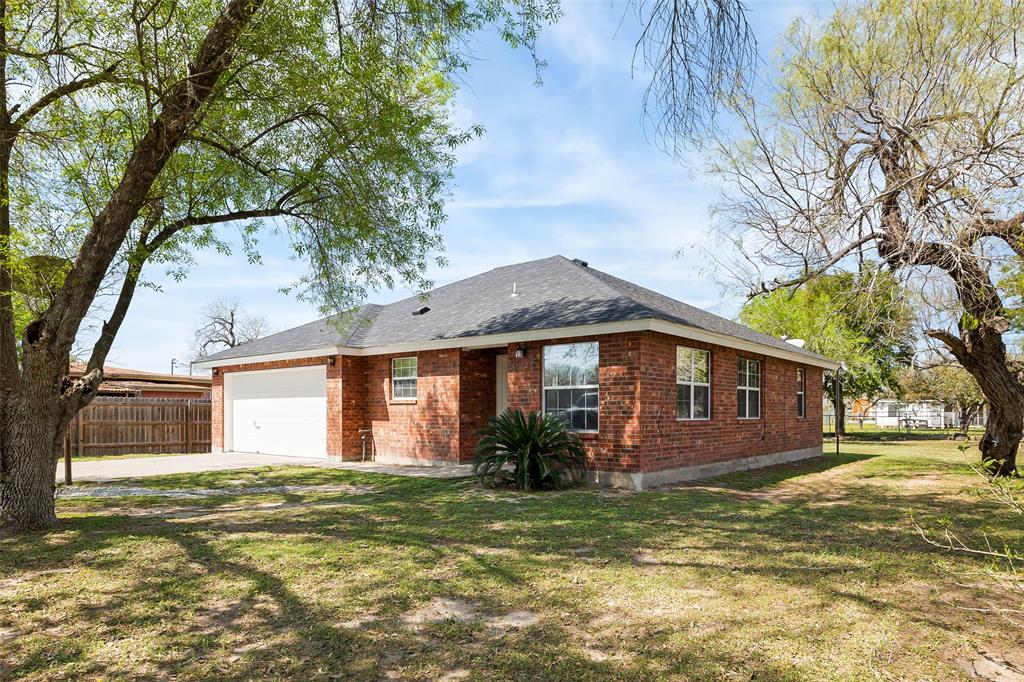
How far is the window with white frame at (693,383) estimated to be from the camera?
12227mm

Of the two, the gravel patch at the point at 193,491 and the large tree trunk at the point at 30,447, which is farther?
the gravel patch at the point at 193,491

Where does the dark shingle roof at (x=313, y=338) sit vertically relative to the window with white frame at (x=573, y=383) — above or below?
above

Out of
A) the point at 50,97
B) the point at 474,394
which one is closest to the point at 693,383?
the point at 474,394

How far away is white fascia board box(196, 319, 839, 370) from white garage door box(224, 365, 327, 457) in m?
0.57

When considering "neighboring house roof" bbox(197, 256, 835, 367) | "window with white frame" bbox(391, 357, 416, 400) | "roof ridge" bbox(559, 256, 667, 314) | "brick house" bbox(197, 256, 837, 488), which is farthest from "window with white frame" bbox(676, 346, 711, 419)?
"window with white frame" bbox(391, 357, 416, 400)

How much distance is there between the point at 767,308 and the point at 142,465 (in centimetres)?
2432

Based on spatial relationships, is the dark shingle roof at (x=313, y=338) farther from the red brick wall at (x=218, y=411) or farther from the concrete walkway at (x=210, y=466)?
the concrete walkway at (x=210, y=466)

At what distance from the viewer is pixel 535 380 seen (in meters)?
12.4

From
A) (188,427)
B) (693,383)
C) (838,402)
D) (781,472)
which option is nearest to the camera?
(693,383)

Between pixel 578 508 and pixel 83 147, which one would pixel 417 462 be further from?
pixel 83 147

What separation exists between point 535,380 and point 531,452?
1945mm

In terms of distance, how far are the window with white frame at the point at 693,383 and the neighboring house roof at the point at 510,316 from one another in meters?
0.47

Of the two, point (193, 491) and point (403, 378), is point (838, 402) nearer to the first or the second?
point (403, 378)

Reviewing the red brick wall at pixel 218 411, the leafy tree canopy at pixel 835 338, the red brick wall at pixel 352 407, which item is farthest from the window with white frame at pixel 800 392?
the red brick wall at pixel 218 411
